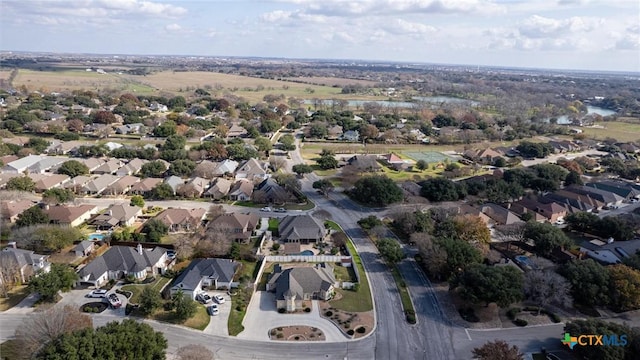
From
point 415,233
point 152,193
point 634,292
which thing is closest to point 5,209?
point 152,193

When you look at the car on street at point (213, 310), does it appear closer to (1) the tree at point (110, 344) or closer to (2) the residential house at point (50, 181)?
(1) the tree at point (110, 344)

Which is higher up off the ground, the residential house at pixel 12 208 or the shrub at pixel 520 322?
the residential house at pixel 12 208

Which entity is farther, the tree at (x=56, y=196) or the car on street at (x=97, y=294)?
the tree at (x=56, y=196)

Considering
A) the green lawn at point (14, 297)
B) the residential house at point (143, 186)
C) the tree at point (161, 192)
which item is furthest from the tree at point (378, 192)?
the green lawn at point (14, 297)

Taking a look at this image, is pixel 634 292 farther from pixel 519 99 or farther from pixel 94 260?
pixel 519 99

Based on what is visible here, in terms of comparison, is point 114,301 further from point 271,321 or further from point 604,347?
point 604,347

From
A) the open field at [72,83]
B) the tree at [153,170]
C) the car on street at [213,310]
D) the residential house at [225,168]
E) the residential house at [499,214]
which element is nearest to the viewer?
the car on street at [213,310]

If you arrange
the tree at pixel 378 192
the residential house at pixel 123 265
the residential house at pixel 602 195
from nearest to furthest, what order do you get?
1. the residential house at pixel 123 265
2. the tree at pixel 378 192
3. the residential house at pixel 602 195
